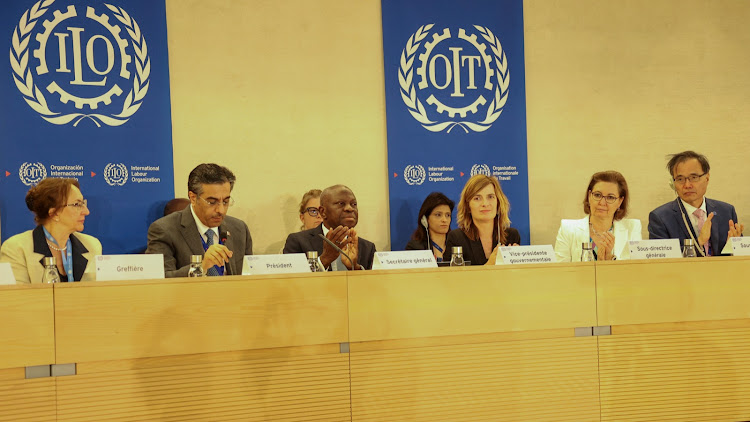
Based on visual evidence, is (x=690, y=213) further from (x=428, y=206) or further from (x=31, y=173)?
(x=31, y=173)

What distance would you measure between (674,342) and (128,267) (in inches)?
84.6

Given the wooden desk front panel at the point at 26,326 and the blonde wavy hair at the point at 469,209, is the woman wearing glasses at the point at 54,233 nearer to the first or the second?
the wooden desk front panel at the point at 26,326

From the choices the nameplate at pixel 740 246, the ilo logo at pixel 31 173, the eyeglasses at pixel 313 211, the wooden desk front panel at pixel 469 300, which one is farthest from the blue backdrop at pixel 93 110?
the nameplate at pixel 740 246

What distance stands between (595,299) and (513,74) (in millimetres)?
2693

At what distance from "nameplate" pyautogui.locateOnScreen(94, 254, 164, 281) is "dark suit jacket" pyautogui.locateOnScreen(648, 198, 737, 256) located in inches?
105

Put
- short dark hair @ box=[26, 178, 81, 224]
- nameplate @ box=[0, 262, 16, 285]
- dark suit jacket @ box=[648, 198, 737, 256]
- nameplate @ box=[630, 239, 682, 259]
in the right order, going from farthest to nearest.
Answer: dark suit jacket @ box=[648, 198, 737, 256]
short dark hair @ box=[26, 178, 81, 224]
nameplate @ box=[630, 239, 682, 259]
nameplate @ box=[0, 262, 16, 285]

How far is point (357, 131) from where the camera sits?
491 cm

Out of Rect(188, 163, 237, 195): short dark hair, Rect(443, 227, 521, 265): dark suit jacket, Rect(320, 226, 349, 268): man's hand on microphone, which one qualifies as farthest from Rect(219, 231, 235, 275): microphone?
Rect(443, 227, 521, 265): dark suit jacket

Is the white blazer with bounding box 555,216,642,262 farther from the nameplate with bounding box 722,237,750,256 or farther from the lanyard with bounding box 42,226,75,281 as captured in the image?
the lanyard with bounding box 42,226,75,281

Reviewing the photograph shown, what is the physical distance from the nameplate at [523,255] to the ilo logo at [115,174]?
2.55m

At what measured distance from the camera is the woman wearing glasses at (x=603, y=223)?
12.3 feet

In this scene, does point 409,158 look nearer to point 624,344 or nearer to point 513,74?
point 513,74

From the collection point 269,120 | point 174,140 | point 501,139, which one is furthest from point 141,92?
point 501,139

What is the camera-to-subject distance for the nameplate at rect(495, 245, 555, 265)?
2.86 meters
